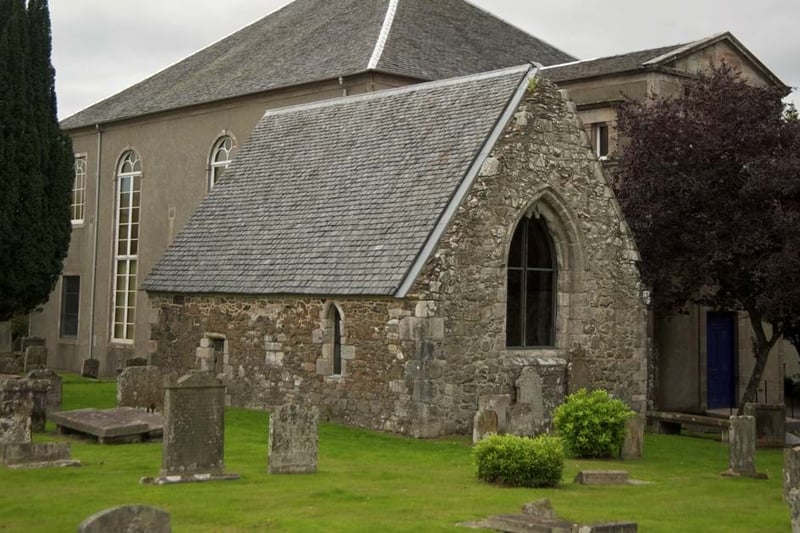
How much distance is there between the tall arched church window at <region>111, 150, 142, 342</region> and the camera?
120ft

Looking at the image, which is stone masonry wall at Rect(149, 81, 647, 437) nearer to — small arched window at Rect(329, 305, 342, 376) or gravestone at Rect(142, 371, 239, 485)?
small arched window at Rect(329, 305, 342, 376)

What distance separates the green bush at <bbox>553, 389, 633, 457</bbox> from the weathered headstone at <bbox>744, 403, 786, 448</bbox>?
4387 mm

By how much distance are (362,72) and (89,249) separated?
45.6ft

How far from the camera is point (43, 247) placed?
26.2 m

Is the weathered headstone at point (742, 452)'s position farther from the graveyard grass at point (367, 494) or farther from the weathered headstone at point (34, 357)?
the weathered headstone at point (34, 357)

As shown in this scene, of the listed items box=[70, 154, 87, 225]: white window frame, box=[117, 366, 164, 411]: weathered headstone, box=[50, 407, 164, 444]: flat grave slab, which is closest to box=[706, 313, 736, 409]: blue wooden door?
box=[117, 366, 164, 411]: weathered headstone

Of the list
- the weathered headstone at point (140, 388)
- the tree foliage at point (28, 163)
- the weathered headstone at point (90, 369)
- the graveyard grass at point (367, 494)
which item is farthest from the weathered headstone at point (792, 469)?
the weathered headstone at point (90, 369)

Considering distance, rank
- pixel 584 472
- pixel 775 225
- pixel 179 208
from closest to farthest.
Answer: pixel 584 472
pixel 775 225
pixel 179 208

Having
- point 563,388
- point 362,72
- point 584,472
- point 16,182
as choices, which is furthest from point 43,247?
point 584,472

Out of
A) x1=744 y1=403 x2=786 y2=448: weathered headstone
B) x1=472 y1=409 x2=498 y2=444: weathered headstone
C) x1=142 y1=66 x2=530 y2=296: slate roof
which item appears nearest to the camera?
x1=472 y1=409 x2=498 y2=444: weathered headstone

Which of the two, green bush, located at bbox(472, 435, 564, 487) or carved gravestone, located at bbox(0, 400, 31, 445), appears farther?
carved gravestone, located at bbox(0, 400, 31, 445)

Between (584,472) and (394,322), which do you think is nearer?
(584,472)

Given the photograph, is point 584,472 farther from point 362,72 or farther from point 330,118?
point 362,72

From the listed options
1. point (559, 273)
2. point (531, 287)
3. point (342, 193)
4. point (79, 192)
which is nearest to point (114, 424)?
point (342, 193)
